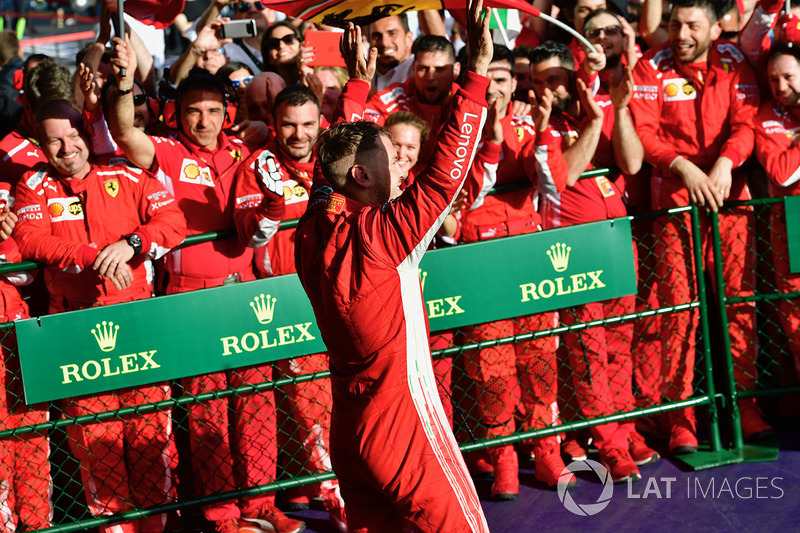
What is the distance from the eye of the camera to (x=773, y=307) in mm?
5270

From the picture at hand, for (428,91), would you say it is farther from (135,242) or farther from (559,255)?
(135,242)

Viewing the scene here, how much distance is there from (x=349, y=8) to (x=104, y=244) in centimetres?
179

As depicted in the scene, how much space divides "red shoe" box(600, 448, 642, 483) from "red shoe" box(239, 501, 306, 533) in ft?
5.66

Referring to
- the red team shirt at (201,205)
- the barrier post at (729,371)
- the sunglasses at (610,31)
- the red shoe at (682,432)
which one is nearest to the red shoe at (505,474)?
the red shoe at (682,432)

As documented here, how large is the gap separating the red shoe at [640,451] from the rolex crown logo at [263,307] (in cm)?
226

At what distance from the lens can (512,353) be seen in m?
4.86

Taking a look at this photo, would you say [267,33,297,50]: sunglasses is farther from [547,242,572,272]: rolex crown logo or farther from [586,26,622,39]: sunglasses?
[547,242,572,272]: rolex crown logo

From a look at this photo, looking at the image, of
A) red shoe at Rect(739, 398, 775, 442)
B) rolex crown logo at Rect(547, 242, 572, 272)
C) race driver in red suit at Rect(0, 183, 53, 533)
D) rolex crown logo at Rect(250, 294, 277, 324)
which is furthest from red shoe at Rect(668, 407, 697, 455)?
race driver in red suit at Rect(0, 183, 53, 533)

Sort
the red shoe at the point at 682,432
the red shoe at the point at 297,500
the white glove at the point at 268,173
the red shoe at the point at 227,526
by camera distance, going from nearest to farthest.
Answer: the white glove at the point at 268,173 < the red shoe at the point at 227,526 < the red shoe at the point at 297,500 < the red shoe at the point at 682,432

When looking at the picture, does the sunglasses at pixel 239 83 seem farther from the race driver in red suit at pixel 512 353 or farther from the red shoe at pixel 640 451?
the red shoe at pixel 640 451

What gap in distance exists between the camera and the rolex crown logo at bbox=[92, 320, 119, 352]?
417 centimetres

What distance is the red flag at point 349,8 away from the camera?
357cm

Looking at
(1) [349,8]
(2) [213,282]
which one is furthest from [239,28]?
(1) [349,8]

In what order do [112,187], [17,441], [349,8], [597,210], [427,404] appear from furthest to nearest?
[597,210] → [112,187] → [17,441] → [349,8] → [427,404]
